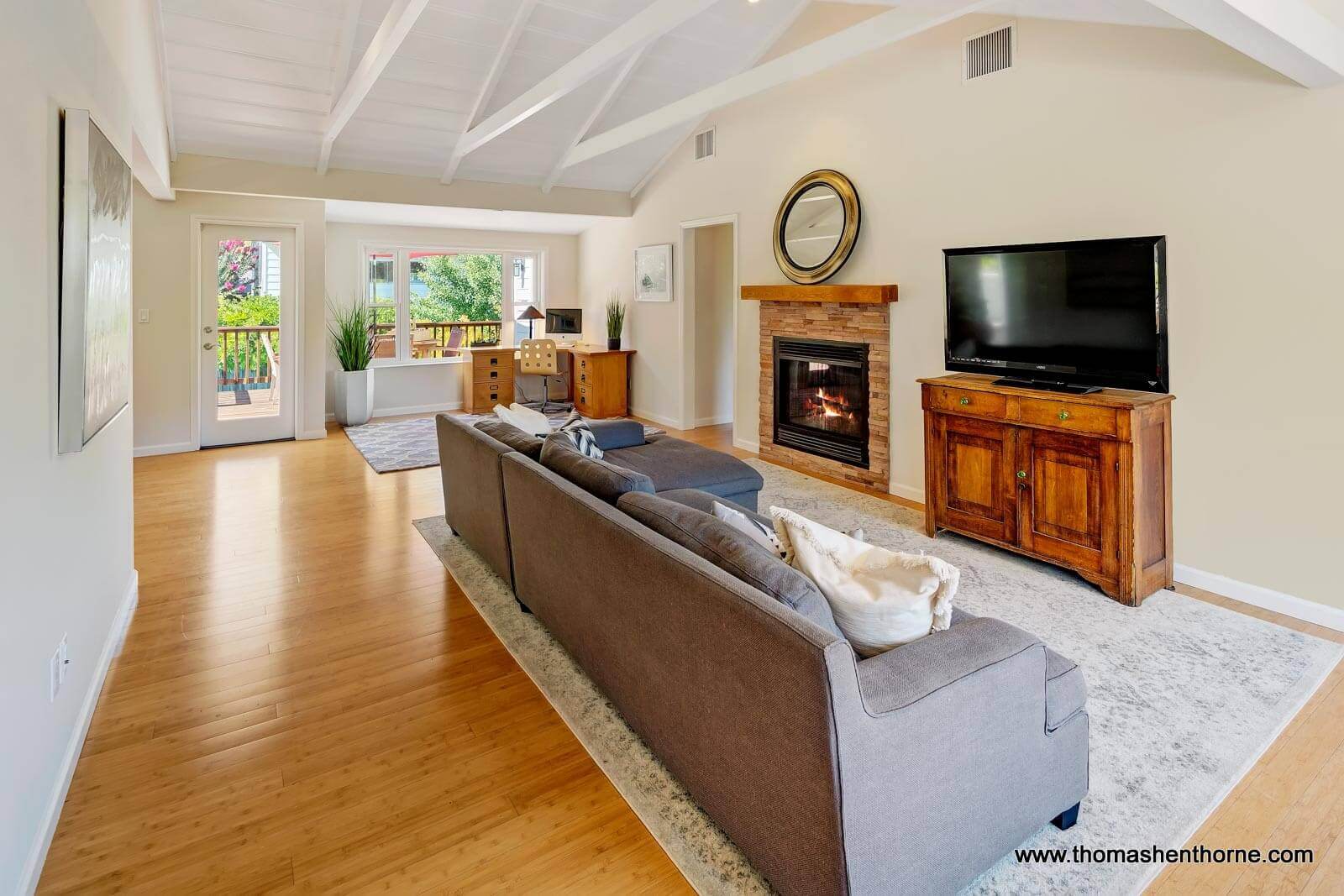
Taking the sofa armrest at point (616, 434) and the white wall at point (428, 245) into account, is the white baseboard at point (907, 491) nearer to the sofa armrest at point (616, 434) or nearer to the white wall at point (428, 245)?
the sofa armrest at point (616, 434)

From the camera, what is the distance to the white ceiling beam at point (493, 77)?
4.82 m

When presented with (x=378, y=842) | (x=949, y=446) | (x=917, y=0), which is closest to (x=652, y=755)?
(x=378, y=842)

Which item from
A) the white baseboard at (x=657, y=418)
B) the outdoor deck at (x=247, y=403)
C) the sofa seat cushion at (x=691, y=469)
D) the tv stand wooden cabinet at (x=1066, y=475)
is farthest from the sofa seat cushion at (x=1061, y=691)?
the outdoor deck at (x=247, y=403)

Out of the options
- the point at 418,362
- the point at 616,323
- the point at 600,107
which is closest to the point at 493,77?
the point at 600,107

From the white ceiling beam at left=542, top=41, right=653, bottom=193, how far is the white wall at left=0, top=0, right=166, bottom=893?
3895 mm

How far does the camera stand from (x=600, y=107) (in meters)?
6.15

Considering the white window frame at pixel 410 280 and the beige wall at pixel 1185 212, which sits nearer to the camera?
the beige wall at pixel 1185 212

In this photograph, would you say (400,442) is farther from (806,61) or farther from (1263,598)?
(1263,598)

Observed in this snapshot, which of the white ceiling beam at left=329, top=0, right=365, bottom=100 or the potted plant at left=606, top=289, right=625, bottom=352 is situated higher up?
the white ceiling beam at left=329, top=0, right=365, bottom=100

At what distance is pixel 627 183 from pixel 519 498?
571 centimetres

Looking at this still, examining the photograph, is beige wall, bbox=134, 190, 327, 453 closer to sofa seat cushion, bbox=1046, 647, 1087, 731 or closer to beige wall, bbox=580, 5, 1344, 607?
beige wall, bbox=580, 5, 1344, 607

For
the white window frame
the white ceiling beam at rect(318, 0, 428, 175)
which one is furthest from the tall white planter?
the white ceiling beam at rect(318, 0, 428, 175)

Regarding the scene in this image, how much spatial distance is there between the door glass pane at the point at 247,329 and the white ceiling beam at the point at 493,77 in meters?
1.93

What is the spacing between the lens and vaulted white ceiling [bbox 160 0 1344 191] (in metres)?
4.33
